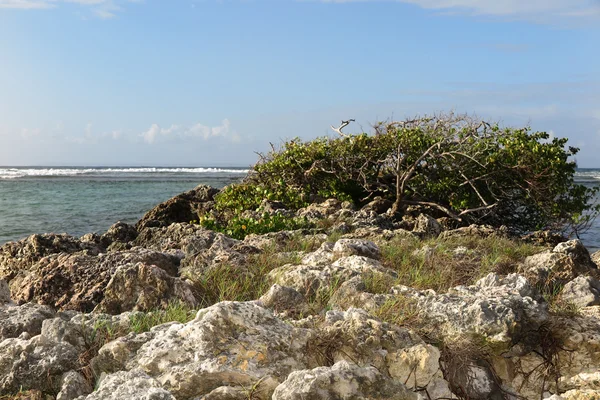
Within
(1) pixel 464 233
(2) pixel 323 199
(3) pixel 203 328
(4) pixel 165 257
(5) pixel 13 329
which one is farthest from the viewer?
(2) pixel 323 199

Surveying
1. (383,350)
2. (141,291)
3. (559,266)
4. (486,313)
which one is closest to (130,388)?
(383,350)

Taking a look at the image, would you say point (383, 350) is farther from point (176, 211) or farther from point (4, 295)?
point (176, 211)

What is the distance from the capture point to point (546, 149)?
1296cm

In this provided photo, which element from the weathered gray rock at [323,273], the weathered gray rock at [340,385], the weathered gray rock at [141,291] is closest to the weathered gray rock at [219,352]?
the weathered gray rock at [340,385]

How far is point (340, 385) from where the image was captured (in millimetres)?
2896

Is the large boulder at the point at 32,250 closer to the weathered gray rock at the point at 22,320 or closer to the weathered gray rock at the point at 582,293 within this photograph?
the weathered gray rock at the point at 22,320

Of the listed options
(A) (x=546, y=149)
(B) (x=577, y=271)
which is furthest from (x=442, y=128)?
(B) (x=577, y=271)

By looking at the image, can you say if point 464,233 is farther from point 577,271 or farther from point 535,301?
point 535,301

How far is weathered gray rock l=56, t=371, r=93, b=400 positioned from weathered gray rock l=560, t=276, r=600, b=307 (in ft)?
12.4

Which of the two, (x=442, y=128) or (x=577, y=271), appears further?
(x=442, y=128)

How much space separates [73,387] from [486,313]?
2492 millimetres

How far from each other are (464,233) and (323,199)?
4981 millimetres

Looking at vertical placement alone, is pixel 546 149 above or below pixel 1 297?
above

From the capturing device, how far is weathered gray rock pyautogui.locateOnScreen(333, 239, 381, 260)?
6.17 metres
